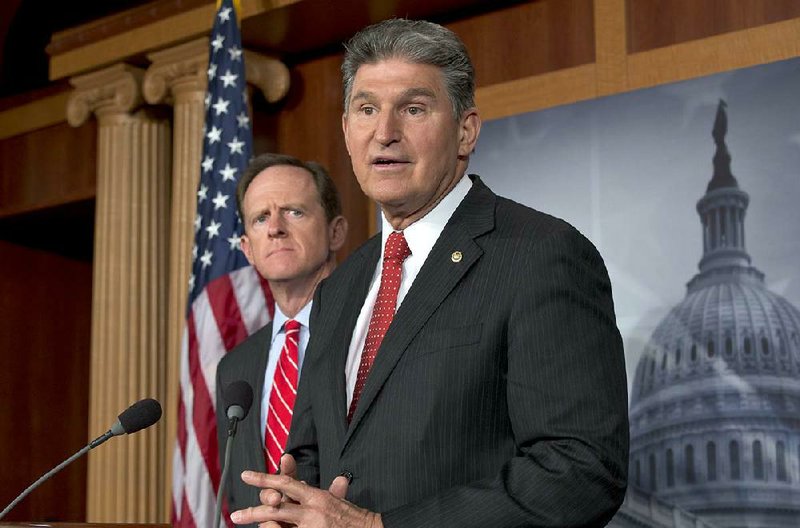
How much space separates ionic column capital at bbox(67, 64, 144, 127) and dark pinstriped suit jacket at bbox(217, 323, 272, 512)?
8.72ft

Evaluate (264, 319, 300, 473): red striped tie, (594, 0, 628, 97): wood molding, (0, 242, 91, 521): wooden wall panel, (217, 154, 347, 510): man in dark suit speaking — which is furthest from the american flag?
(0, 242, 91, 521): wooden wall panel

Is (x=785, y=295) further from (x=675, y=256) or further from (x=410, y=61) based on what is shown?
(x=410, y=61)

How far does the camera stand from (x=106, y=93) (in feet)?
20.5

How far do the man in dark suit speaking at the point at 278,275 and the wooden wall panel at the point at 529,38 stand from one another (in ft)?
5.20

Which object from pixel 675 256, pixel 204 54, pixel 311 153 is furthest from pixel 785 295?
pixel 204 54

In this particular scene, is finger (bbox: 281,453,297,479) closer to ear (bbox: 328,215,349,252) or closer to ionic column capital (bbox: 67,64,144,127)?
ear (bbox: 328,215,349,252)

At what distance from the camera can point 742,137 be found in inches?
177

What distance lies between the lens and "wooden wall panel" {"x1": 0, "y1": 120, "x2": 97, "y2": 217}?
23.4ft

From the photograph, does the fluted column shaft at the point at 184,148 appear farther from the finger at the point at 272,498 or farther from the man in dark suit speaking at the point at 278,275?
the finger at the point at 272,498

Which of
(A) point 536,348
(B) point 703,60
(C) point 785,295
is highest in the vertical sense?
(B) point 703,60

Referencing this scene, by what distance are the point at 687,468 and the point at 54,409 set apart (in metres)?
4.92

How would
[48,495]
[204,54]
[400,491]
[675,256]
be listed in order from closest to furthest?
[400,491]
[675,256]
[204,54]
[48,495]

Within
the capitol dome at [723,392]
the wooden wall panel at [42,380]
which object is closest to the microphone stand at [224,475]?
the capitol dome at [723,392]

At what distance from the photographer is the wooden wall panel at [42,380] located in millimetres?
7898
